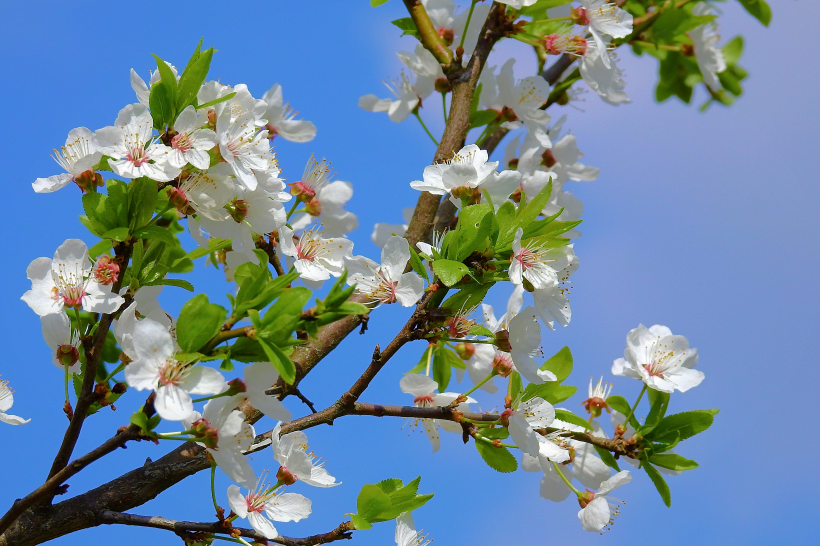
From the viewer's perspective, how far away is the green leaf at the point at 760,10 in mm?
3375

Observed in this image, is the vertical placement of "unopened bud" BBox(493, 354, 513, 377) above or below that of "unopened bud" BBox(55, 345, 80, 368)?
below

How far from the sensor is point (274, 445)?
68.7 inches

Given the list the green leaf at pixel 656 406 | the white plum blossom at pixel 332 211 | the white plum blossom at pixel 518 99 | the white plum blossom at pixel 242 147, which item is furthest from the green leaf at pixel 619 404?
the white plum blossom at pixel 242 147

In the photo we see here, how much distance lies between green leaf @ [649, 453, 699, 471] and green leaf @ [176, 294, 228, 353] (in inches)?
55.3

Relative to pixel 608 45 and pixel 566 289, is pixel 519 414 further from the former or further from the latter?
pixel 608 45

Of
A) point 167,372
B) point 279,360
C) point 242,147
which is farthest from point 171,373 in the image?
point 242,147

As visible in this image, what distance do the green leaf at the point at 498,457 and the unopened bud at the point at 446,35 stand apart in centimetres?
158

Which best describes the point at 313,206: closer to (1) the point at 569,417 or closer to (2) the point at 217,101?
(2) the point at 217,101

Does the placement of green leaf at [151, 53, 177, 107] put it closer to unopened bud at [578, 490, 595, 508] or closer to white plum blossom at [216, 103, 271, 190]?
white plum blossom at [216, 103, 271, 190]

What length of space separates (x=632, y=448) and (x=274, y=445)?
1.11 metres

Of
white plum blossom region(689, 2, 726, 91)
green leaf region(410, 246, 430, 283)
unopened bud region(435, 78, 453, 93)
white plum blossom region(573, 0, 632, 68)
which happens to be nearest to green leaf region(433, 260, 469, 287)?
green leaf region(410, 246, 430, 283)

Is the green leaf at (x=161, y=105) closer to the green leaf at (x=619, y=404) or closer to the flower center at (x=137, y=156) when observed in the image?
the flower center at (x=137, y=156)

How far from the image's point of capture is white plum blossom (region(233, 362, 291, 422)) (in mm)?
1505

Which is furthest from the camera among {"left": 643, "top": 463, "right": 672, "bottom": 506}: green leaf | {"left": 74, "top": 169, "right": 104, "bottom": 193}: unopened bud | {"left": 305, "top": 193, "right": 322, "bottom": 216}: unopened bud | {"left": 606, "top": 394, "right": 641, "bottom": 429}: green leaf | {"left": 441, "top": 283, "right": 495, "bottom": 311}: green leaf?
{"left": 305, "top": 193, "right": 322, "bottom": 216}: unopened bud
